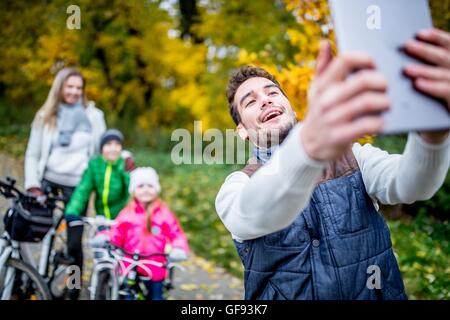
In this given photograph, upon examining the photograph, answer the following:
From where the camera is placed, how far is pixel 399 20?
1018mm

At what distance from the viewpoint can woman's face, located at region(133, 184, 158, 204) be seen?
3895mm

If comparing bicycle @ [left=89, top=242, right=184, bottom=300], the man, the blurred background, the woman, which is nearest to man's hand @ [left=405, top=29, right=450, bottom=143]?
the man

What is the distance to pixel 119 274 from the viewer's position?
392 cm

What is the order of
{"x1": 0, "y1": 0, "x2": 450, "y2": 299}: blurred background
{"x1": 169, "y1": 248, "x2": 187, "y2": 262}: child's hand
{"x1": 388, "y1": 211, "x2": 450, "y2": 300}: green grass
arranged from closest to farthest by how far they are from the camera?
{"x1": 169, "y1": 248, "x2": 187, "y2": 262}: child's hand → {"x1": 388, "y1": 211, "x2": 450, "y2": 300}: green grass → {"x1": 0, "y1": 0, "x2": 450, "y2": 299}: blurred background

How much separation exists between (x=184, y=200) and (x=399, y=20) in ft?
28.1

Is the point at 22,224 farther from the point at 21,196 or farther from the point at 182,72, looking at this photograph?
the point at 182,72

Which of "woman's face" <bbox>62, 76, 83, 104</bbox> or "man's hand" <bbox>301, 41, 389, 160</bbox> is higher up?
"woman's face" <bbox>62, 76, 83, 104</bbox>

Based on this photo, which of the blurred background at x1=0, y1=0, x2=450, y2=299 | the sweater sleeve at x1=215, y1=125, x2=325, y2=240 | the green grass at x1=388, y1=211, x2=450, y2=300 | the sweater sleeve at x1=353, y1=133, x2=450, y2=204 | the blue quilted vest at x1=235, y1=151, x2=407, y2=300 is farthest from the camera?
the blurred background at x1=0, y1=0, x2=450, y2=299

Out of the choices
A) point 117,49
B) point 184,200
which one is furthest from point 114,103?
point 184,200

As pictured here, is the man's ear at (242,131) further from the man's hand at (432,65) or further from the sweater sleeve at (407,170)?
the man's hand at (432,65)

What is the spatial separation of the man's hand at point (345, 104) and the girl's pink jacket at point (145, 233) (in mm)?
2986

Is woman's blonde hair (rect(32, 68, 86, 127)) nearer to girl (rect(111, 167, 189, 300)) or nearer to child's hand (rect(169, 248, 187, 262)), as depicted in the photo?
girl (rect(111, 167, 189, 300))

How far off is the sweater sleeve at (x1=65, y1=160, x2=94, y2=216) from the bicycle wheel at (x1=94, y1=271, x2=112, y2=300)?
24.6 inches

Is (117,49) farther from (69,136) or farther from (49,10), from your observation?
(69,136)
